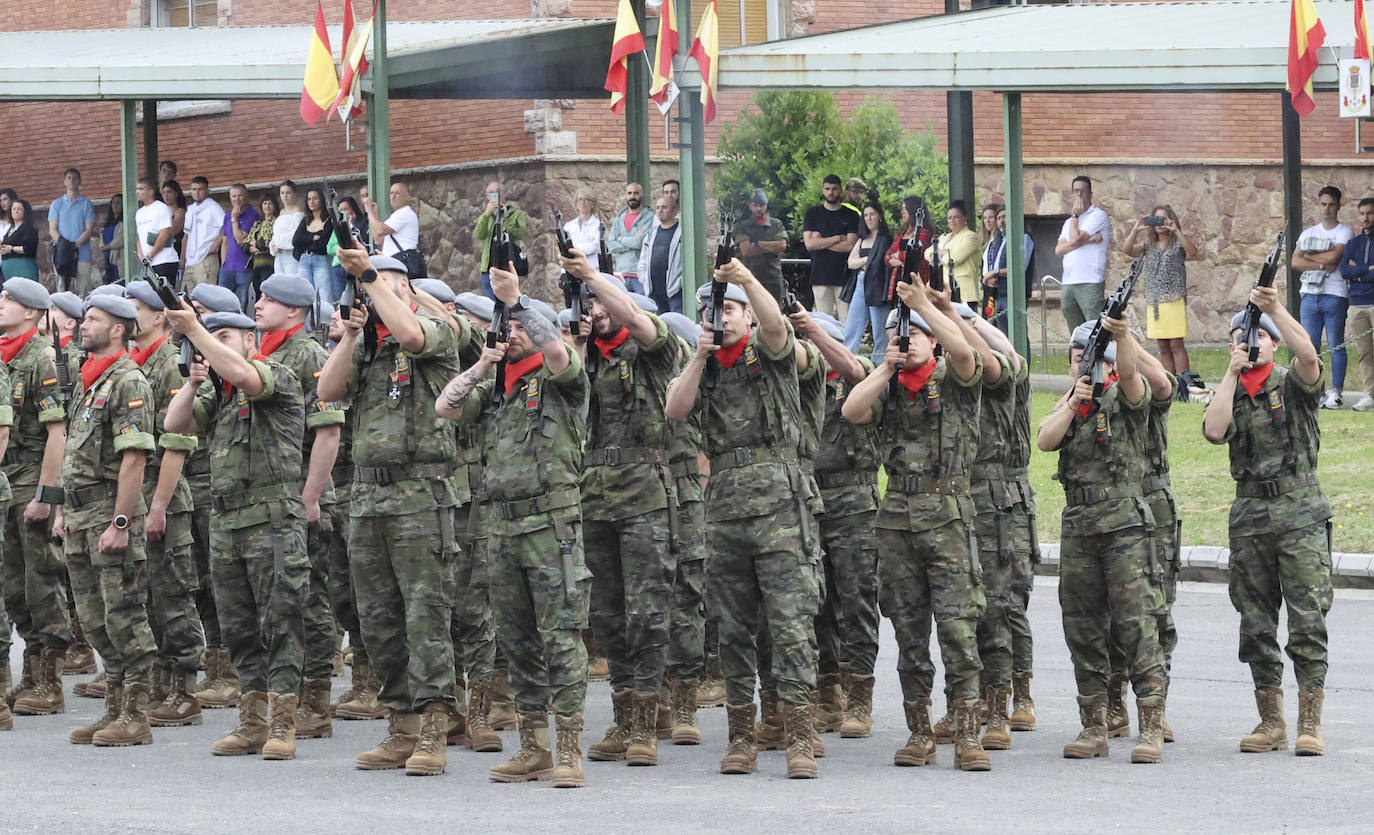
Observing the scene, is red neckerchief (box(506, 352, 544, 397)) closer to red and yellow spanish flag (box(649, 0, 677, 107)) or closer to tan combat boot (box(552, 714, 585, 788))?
tan combat boot (box(552, 714, 585, 788))

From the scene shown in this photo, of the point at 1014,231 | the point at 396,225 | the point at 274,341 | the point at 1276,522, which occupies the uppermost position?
the point at 396,225

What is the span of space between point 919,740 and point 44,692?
458 centimetres

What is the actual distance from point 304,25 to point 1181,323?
41.2 feet

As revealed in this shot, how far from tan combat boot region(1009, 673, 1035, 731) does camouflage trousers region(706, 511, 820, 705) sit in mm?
1563

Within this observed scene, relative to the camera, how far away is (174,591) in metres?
11.2

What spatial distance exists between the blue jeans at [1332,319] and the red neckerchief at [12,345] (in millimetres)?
12437

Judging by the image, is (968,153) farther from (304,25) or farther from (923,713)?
(923,713)

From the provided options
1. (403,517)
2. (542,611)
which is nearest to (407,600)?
(403,517)

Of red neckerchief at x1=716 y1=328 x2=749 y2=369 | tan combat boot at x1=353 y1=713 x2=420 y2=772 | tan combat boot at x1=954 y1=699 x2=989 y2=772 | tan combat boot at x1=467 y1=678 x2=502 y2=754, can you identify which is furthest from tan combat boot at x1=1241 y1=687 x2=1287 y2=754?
tan combat boot at x1=353 y1=713 x2=420 y2=772

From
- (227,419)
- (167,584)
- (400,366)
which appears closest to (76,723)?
(167,584)

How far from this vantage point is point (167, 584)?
440 inches

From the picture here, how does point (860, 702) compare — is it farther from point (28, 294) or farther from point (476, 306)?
point (28, 294)

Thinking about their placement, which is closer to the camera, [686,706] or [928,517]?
[928,517]

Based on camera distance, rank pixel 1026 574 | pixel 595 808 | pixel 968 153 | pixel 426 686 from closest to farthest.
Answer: pixel 595 808 → pixel 426 686 → pixel 1026 574 → pixel 968 153
